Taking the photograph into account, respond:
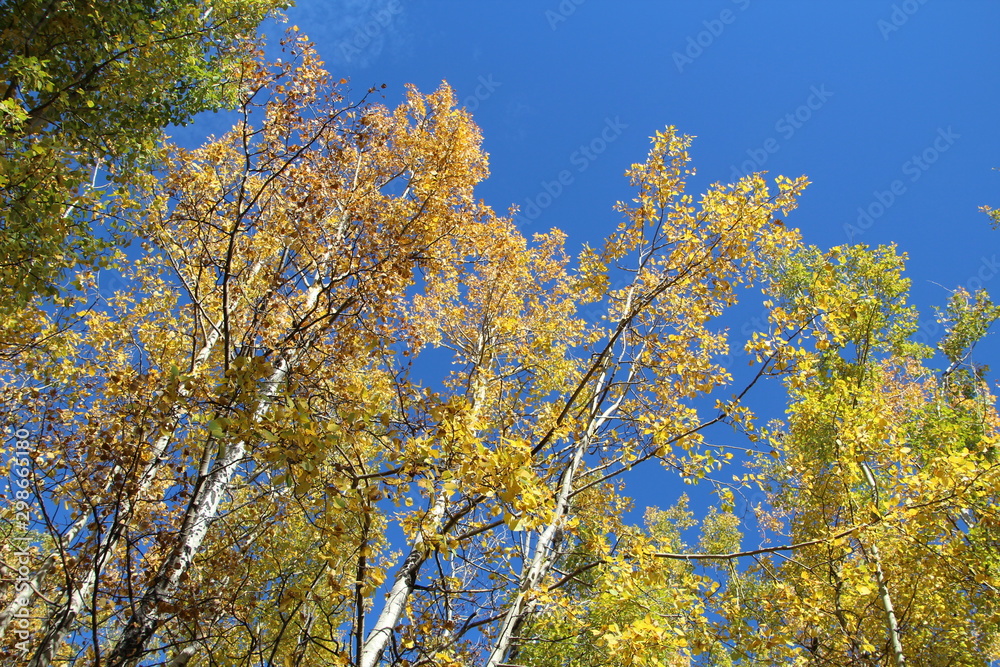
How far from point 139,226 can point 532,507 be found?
3.93 metres

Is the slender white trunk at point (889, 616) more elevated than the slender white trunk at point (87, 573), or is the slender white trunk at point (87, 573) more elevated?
the slender white trunk at point (889, 616)

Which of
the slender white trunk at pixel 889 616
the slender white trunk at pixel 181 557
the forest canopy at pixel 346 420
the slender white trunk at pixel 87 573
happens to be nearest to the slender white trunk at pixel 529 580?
the forest canopy at pixel 346 420

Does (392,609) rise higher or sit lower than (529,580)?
lower

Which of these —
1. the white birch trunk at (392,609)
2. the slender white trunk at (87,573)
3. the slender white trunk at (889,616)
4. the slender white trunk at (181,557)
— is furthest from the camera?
the slender white trunk at (889,616)

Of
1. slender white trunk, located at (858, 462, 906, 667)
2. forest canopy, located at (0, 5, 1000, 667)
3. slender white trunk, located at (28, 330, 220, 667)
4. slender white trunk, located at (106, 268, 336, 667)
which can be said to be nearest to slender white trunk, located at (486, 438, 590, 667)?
forest canopy, located at (0, 5, 1000, 667)

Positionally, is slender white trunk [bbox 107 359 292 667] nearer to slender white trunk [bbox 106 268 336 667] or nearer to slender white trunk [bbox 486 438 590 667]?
slender white trunk [bbox 106 268 336 667]

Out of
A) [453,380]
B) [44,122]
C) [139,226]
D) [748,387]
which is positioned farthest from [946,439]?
[44,122]

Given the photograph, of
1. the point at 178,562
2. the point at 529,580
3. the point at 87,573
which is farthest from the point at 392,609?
the point at 87,573

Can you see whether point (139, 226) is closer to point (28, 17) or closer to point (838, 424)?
point (28, 17)

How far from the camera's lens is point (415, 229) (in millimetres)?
4652

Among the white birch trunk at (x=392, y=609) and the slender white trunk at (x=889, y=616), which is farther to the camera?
the slender white trunk at (x=889, y=616)
